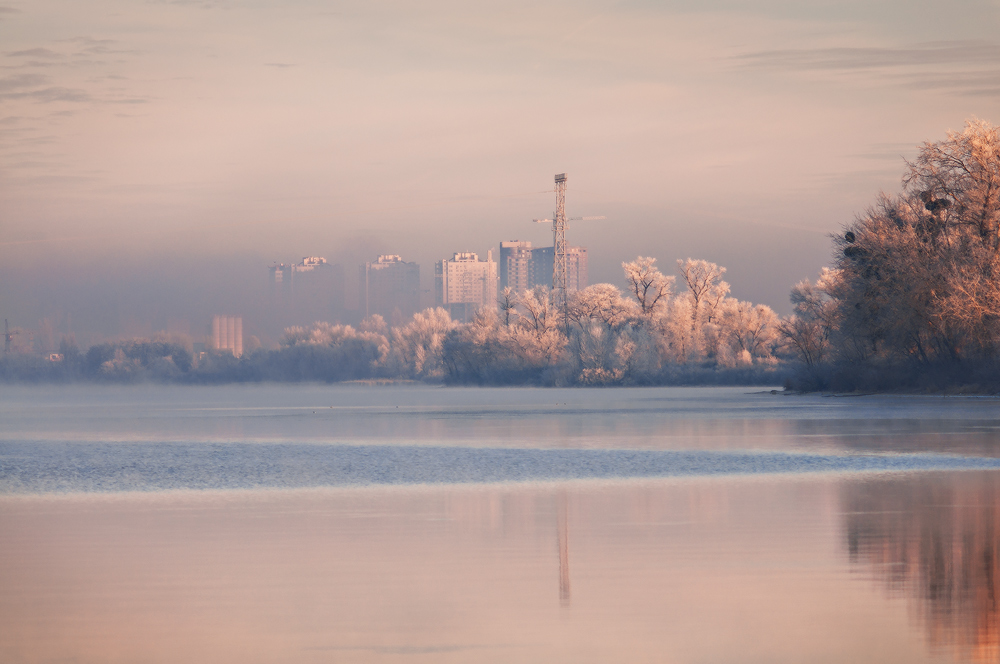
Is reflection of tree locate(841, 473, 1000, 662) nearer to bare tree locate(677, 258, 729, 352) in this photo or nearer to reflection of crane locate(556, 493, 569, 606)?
reflection of crane locate(556, 493, 569, 606)

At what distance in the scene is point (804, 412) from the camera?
153ft

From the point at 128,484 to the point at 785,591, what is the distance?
13.4m

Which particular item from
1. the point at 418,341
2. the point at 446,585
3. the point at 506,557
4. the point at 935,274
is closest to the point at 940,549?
the point at 506,557

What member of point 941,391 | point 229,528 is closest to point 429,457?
point 229,528

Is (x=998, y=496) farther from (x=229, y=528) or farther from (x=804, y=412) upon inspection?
(x=804, y=412)

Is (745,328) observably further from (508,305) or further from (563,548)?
(563,548)

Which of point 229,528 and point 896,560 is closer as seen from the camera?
point 896,560

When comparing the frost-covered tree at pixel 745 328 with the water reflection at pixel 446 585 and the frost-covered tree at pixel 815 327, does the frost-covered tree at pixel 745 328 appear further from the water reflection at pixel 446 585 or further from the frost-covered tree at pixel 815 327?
the water reflection at pixel 446 585

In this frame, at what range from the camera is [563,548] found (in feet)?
36.1

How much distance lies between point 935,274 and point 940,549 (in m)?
47.4

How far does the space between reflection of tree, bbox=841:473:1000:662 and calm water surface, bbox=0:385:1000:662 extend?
0.12ft

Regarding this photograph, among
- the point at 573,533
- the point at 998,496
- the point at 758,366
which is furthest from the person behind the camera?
the point at 758,366

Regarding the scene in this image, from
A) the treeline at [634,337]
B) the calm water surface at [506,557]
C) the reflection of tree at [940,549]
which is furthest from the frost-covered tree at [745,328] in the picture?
the reflection of tree at [940,549]

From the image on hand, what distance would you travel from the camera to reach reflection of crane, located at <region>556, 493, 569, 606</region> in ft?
28.6
